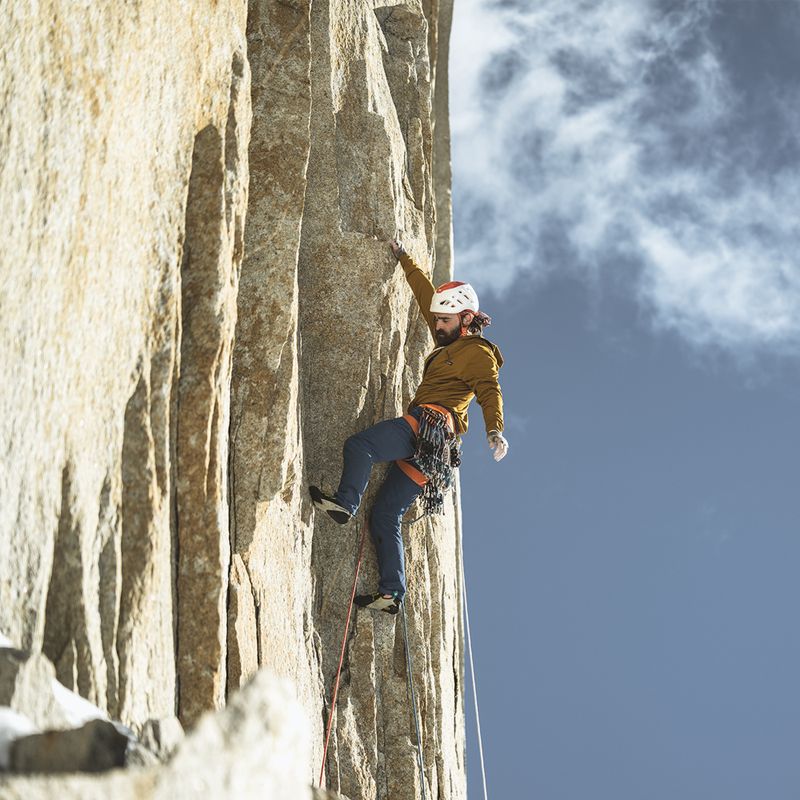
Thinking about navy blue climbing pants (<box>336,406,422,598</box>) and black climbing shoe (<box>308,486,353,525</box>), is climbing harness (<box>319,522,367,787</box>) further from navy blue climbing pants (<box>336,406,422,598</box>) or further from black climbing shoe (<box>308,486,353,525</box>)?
black climbing shoe (<box>308,486,353,525</box>)

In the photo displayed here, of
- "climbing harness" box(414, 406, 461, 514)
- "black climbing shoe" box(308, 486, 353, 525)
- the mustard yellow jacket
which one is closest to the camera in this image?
"black climbing shoe" box(308, 486, 353, 525)

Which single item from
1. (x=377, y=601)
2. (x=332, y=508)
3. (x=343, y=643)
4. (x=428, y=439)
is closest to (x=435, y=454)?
(x=428, y=439)

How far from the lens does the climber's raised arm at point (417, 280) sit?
9805mm

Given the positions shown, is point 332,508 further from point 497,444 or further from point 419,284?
point 419,284

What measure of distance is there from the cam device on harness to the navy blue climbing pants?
0.06 m

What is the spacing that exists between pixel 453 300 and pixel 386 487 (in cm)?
175

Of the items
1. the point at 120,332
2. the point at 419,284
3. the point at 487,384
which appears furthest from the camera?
the point at 419,284

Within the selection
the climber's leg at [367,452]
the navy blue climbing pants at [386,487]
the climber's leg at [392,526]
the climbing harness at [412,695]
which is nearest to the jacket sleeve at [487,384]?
the navy blue climbing pants at [386,487]

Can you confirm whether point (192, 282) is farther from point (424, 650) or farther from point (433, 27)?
point (433, 27)

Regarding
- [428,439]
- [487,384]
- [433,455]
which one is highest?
[487,384]

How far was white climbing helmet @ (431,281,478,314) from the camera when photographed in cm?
960

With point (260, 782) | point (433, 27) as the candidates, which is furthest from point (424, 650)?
point (433, 27)

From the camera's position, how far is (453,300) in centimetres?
960

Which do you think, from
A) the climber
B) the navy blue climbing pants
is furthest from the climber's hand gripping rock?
the navy blue climbing pants
